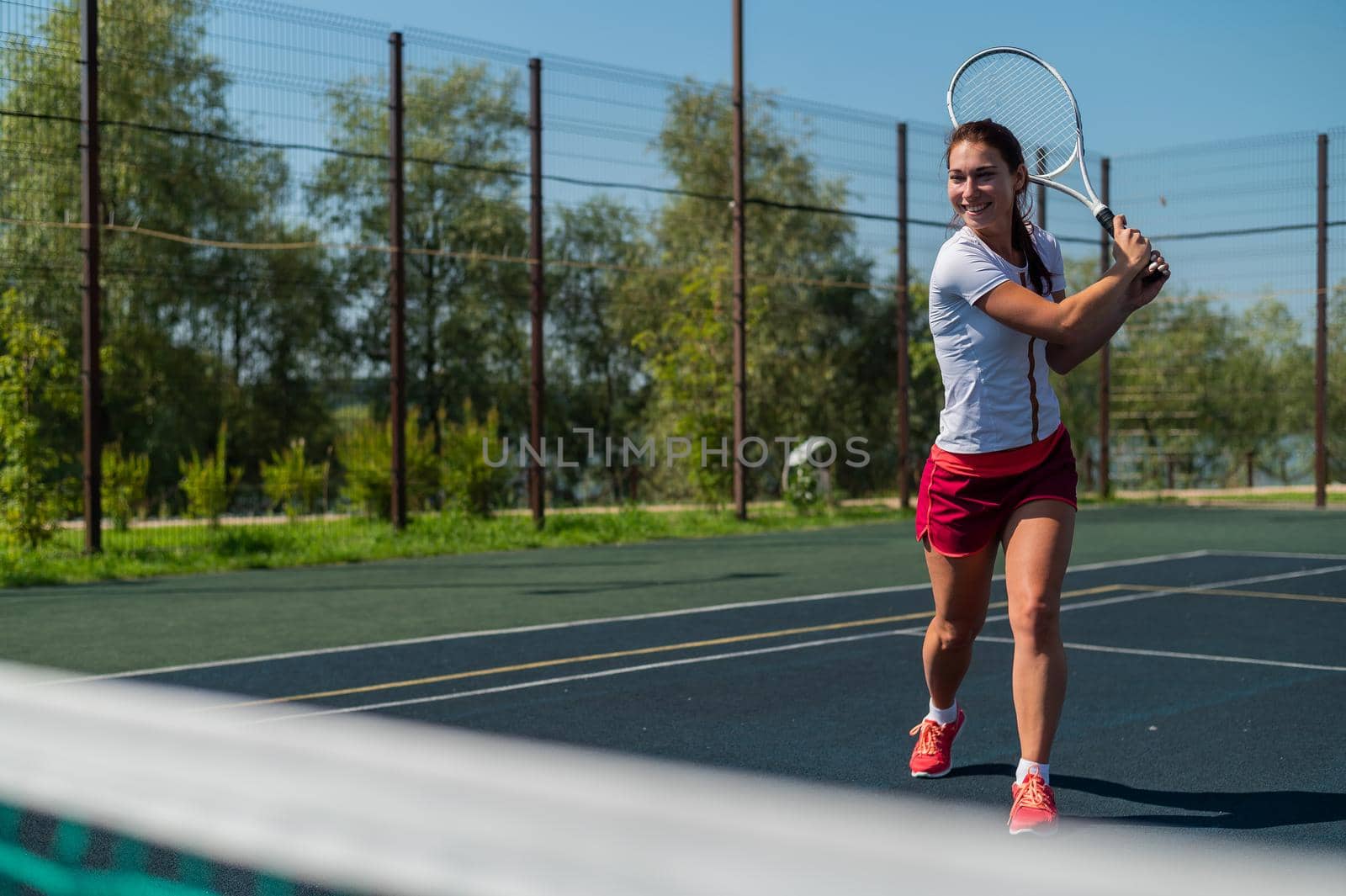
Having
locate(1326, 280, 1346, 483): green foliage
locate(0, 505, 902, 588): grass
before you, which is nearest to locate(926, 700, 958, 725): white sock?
locate(0, 505, 902, 588): grass

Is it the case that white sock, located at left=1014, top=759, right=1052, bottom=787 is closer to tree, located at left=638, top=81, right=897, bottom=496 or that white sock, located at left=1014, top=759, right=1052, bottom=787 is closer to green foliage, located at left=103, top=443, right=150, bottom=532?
green foliage, located at left=103, top=443, right=150, bottom=532

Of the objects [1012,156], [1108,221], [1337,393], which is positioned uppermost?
[1337,393]

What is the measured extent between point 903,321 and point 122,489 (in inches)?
476

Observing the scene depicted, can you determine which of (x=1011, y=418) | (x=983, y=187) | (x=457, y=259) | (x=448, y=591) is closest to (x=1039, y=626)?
(x=1011, y=418)

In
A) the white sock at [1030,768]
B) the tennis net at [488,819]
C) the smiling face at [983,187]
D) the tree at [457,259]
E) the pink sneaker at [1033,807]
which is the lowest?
the pink sneaker at [1033,807]

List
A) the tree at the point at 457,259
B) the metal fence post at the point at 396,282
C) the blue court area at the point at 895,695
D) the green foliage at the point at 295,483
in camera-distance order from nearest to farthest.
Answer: the blue court area at the point at 895,695 < the metal fence post at the point at 396,282 < the green foliage at the point at 295,483 < the tree at the point at 457,259

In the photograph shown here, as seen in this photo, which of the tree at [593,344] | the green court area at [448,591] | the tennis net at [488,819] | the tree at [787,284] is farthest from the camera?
the tree at [787,284]

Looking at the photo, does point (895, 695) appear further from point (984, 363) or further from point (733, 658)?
point (984, 363)

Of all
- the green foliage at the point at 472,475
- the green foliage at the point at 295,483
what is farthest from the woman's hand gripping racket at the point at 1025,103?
the green foliage at the point at 472,475

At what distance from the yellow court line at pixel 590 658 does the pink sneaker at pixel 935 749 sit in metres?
3.03

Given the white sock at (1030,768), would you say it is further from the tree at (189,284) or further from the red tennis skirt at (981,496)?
the tree at (189,284)

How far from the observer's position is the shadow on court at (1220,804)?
4754 mm

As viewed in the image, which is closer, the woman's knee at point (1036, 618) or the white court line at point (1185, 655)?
the woman's knee at point (1036, 618)

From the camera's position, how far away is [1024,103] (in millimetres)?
5711
